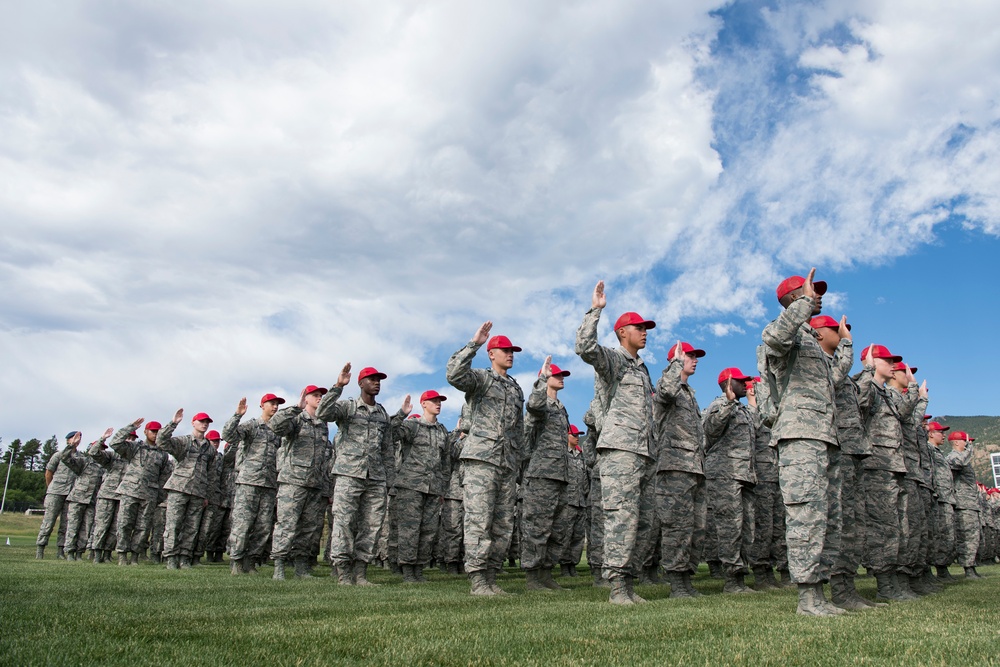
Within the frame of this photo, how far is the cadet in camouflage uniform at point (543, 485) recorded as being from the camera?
324 inches

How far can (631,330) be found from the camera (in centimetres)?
715

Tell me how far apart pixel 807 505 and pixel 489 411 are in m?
3.47

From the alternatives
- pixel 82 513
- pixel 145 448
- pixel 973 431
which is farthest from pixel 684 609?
pixel 973 431

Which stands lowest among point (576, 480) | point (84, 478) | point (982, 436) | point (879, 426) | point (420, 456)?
point (84, 478)

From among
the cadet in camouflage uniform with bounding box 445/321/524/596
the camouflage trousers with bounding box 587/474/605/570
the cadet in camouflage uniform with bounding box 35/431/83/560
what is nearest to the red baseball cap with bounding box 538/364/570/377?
the camouflage trousers with bounding box 587/474/605/570

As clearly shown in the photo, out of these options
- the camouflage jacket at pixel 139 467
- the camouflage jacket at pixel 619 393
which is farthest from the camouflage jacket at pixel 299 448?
the camouflage jacket at pixel 619 393

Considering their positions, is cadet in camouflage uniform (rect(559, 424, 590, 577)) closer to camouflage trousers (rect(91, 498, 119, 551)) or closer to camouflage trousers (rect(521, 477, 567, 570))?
camouflage trousers (rect(521, 477, 567, 570))

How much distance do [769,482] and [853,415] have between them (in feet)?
9.08

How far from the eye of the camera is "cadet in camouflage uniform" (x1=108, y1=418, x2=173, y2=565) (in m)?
12.9

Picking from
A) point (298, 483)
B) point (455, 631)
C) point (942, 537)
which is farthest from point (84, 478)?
point (942, 537)

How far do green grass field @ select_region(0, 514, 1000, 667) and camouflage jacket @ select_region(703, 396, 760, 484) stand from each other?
2.30m

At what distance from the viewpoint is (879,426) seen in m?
7.74

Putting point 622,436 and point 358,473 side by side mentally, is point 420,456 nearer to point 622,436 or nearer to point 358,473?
point 358,473

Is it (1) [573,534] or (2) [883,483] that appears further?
(1) [573,534]
